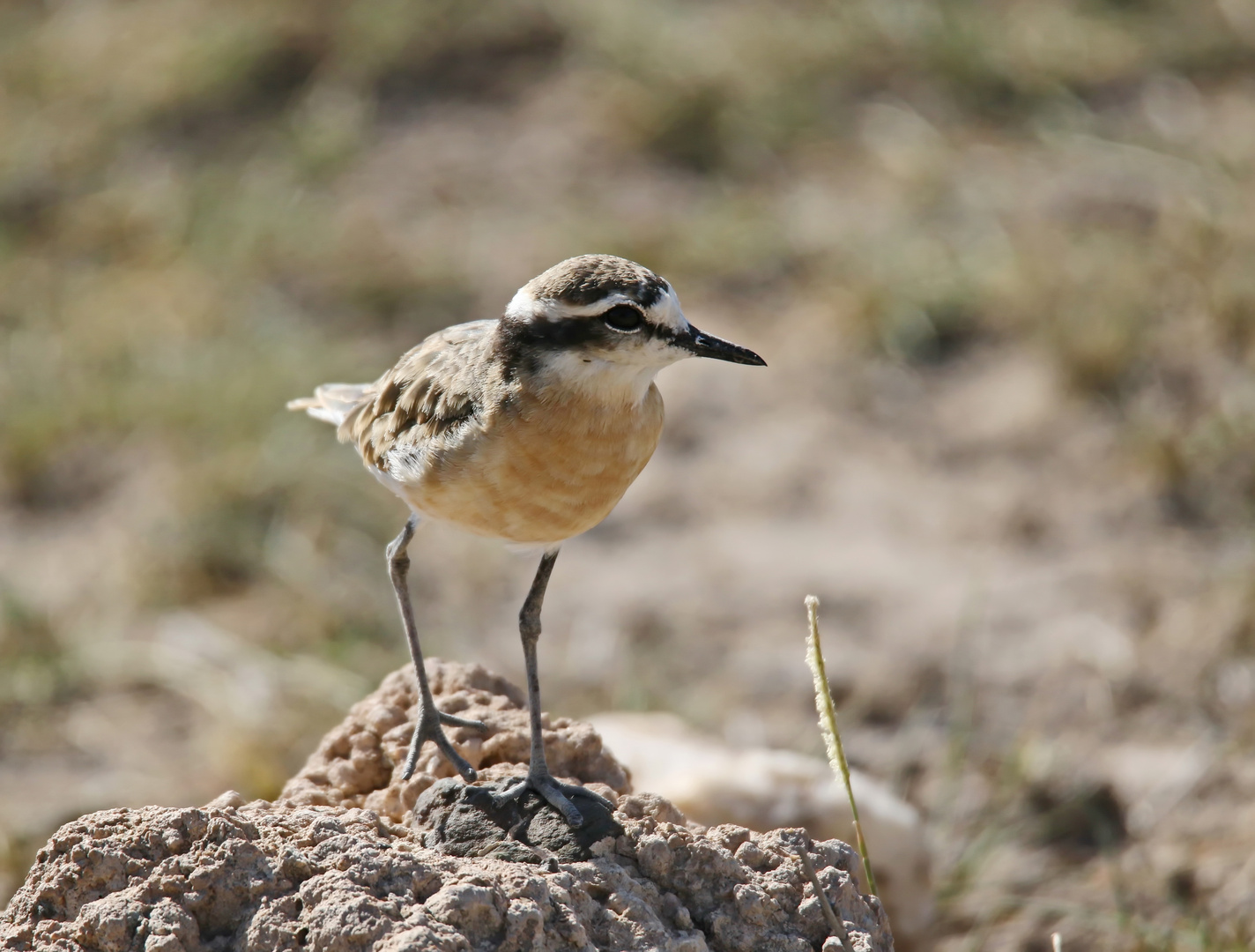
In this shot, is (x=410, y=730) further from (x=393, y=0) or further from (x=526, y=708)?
(x=393, y=0)

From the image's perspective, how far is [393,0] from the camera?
36.0ft

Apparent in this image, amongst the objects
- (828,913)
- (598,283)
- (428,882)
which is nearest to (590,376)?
(598,283)

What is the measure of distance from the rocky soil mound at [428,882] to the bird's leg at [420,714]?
0.46 ft

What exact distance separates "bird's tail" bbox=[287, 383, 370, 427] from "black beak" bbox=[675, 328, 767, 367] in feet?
5.24

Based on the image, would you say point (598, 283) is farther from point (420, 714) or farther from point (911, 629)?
point (911, 629)

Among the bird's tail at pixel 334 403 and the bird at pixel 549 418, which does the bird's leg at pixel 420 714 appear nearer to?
the bird at pixel 549 418

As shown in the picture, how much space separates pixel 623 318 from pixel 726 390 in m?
4.72

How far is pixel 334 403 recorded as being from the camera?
512 cm

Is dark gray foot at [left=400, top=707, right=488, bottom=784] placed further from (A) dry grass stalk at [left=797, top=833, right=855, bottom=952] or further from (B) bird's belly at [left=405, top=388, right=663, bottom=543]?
(A) dry grass stalk at [left=797, top=833, right=855, bottom=952]

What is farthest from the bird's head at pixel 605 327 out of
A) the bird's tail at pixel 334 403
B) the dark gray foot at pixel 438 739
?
the bird's tail at pixel 334 403

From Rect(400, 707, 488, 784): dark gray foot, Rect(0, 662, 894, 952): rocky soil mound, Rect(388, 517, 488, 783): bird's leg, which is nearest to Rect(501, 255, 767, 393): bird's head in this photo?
Rect(388, 517, 488, 783): bird's leg

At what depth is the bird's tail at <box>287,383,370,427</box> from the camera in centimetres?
498

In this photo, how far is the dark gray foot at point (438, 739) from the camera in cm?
370

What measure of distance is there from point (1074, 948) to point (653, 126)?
696 centimetres
